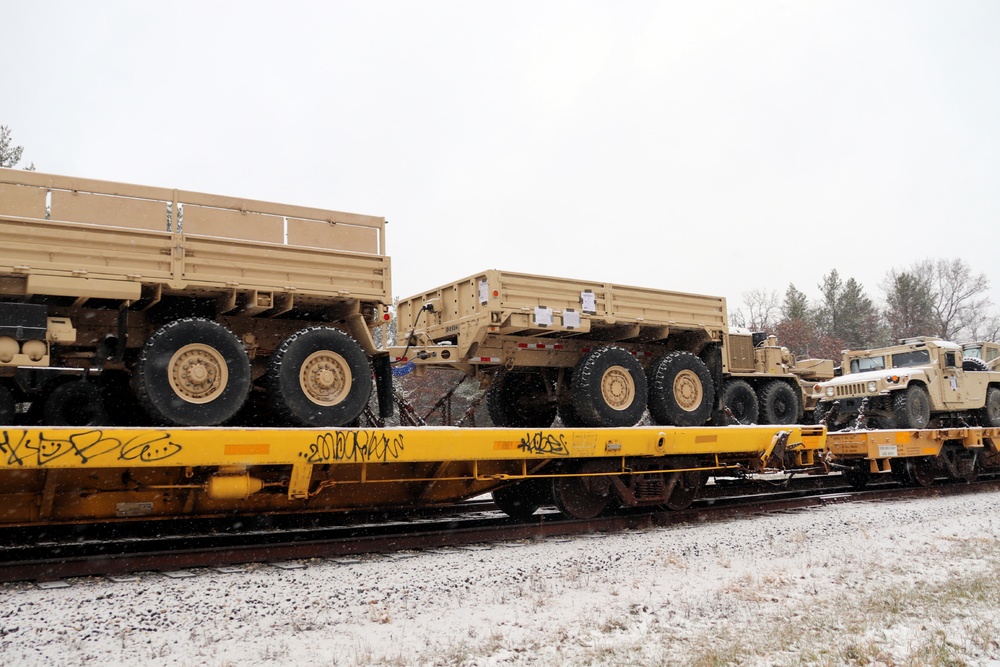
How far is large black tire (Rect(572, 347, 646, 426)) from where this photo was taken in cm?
868

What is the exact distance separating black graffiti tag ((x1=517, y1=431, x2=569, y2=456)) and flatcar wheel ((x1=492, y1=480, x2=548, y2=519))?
1.26 meters

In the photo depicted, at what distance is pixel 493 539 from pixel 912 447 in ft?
25.5

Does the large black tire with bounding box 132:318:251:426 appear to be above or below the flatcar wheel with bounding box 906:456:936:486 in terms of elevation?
above

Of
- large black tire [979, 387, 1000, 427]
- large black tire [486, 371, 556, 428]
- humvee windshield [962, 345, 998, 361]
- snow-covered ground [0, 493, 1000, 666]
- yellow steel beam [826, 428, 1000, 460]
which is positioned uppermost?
humvee windshield [962, 345, 998, 361]

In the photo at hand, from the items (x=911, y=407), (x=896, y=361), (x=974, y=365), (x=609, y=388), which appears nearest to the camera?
(x=609, y=388)

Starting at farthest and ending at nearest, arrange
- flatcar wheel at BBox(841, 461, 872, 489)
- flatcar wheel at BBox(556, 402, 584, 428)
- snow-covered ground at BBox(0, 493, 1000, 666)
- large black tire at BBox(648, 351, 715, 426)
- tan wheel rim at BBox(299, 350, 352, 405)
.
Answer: flatcar wheel at BBox(841, 461, 872, 489)
flatcar wheel at BBox(556, 402, 584, 428)
large black tire at BBox(648, 351, 715, 426)
tan wheel rim at BBox(299, 350, 352, 405)
snow-covered ground at BBox(0, 493, 1000, 666)

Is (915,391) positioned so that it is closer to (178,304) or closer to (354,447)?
(354,447)

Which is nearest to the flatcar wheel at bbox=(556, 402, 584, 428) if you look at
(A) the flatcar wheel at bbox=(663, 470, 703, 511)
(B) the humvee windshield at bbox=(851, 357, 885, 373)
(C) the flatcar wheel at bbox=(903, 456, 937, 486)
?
(A) the flatcar wheel at bbox=(663, 470, 703, 511)

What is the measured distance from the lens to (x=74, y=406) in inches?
248

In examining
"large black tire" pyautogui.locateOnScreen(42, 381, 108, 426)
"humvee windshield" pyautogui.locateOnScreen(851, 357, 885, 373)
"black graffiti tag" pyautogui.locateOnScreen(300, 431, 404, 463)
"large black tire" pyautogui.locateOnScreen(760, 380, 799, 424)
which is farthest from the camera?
"large black tire" pyautogui.locateOnScreen(760, 380, 799, 424)

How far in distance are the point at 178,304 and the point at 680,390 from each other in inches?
233

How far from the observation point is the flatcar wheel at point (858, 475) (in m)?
12.0

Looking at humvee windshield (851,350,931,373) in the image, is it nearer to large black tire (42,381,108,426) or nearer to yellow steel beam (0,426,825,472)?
yellow steel beam (0,426,825,472)

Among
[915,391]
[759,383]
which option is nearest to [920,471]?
Answer: [915,391]
